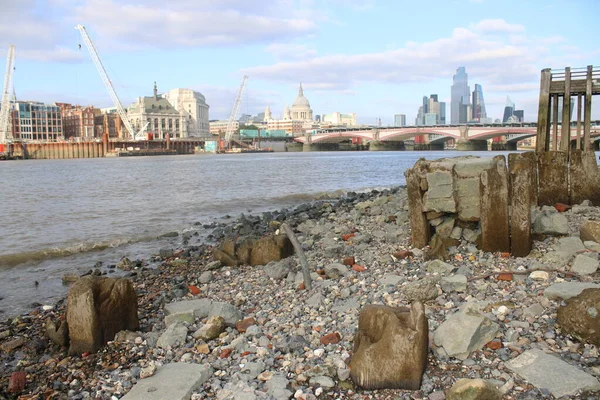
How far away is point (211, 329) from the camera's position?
533 centimetres

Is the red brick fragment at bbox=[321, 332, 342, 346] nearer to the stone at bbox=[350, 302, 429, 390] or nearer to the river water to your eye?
the stone at bbox=[350, 302, 429, 390]

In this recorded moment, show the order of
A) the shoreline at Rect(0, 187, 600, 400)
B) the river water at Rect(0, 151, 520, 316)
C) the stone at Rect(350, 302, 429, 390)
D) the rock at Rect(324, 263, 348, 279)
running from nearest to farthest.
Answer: the stone at Rect(350, 302, 429, 390) < the shoreline at Rect(0, 187, 600, 400) < the rock at Rect(324, 263, 348, 279) < the river water at Rect(0, 151, 520, 316)

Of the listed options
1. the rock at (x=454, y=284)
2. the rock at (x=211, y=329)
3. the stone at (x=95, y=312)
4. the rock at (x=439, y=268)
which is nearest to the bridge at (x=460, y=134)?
the rock at (x=439, y=268)

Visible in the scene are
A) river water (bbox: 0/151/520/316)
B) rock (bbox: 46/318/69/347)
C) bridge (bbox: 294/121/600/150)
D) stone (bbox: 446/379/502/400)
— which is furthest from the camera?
bridge (bbox: 294/121/600/150)

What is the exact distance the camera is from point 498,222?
734 centimetres

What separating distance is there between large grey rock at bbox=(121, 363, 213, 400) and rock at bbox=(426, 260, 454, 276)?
3523 millimetres

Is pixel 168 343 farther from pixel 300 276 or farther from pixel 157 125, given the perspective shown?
pixel 157 125

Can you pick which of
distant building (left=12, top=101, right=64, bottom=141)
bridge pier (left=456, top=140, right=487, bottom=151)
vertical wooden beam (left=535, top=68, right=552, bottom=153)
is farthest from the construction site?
vertical wooden beam (left=535, top=68, right=552, bottom=153)

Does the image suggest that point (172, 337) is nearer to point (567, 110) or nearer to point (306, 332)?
point (306, 332)

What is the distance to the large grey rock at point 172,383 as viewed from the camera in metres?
4.14

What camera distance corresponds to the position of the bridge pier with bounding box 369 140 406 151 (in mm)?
126037

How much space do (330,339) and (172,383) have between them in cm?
154

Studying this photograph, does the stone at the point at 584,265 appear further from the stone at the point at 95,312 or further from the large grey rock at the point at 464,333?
the stone at the point at 95,312

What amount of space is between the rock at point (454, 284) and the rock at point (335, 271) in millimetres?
1578
